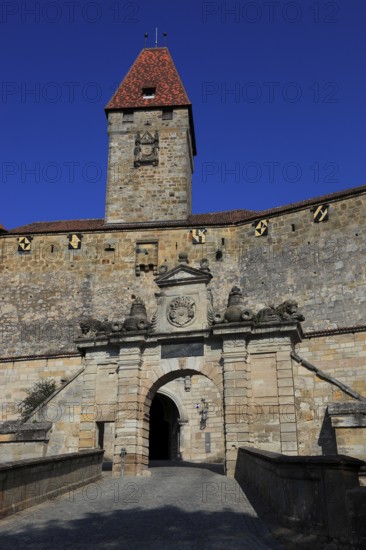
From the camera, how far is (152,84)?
36.6 metres

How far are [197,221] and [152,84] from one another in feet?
38.2

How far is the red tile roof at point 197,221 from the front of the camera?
26.8 m

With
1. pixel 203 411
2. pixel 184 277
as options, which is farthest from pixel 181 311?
pixel 203 411

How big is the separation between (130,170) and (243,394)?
74.8 ft

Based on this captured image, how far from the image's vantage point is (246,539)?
5.88 m

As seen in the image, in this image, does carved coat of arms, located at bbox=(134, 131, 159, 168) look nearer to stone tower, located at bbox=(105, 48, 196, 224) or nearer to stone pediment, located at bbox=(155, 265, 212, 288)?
stone tower, located at bbox=(105, 48, 196, 224)

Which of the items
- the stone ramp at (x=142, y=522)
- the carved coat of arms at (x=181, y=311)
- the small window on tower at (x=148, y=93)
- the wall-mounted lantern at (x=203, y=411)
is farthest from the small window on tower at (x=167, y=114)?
the stone ramp at (x=142, y=522)

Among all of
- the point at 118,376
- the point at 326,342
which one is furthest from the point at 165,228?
the point at 118,376

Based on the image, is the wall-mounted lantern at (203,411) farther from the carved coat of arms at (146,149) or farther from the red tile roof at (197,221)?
the carved coat of arms at (146,149)

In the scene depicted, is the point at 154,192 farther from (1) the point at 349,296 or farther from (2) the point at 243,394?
(2) the point at 243,394

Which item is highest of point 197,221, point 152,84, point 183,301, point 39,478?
point 152,84

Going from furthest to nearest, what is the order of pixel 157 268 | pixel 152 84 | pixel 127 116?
pixel 152 84
pixel 127 116
pixel 157 268

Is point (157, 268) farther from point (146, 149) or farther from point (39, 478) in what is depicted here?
point (39, 478)

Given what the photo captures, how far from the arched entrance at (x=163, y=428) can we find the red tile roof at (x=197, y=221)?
9.56 metres
